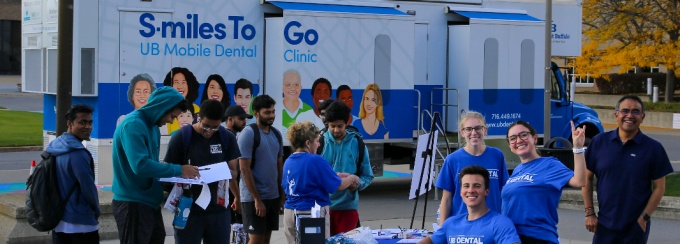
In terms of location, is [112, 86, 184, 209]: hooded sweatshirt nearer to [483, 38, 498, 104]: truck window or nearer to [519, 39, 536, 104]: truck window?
[483, 38, 498, 104]: truck window

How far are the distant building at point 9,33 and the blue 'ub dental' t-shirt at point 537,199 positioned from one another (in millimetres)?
63812

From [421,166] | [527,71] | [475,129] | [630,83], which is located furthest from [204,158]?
[630,83]

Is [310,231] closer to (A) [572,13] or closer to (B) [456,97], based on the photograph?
(B) [456,97]

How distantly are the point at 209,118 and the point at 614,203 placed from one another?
298 cm

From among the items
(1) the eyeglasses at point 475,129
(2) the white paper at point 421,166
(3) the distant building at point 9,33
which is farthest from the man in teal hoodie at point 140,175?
(3) the distant building at point 9,33

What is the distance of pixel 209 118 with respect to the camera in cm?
764

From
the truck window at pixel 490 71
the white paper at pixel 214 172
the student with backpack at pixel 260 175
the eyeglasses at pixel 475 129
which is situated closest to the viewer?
the eyeglasses at pixel 475 129

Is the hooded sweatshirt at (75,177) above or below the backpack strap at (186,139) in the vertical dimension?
below

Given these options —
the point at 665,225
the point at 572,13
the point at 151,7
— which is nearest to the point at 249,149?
the point at 151,7

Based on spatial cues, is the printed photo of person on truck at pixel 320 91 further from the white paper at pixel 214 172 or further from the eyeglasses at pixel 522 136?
the eyeglasses at pixel 522 136

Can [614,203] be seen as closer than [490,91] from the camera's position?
Yes

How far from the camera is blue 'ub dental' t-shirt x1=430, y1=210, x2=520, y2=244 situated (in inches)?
231

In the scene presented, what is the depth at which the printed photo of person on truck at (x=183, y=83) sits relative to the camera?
13438 mm

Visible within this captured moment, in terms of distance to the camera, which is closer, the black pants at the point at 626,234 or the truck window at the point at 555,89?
the black pants at the point at 626,234
